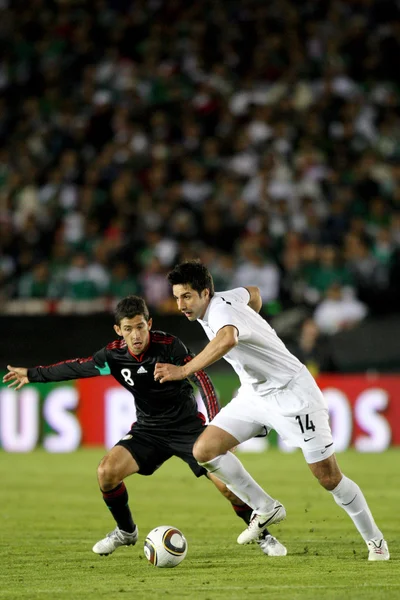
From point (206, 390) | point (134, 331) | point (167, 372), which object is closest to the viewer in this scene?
point (167, 372)

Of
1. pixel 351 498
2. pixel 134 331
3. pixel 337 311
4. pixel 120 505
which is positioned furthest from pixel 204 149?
pixel 351 498

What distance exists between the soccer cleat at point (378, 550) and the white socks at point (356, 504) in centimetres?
3

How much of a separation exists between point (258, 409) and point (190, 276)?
1.03 metres

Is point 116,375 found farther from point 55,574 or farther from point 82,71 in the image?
Answer: point 82,71

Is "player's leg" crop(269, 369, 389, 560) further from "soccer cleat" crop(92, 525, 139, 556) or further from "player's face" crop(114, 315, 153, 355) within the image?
"soccer cleat" crop(92, 525, 139, 556)

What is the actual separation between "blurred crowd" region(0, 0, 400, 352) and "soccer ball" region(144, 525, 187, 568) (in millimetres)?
9341

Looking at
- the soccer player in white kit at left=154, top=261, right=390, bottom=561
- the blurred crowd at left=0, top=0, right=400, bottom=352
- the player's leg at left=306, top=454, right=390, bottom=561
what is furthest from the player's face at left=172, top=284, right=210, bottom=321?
the blurred crowd at left=0, top=0, right=400, bottom=352

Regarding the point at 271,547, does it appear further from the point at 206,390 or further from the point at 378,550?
the point at 206,390

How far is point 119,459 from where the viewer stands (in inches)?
296

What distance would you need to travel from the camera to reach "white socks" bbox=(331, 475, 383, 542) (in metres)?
7.06

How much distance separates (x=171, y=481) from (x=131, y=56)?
1038 centimetres

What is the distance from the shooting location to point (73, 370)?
25.1 ft

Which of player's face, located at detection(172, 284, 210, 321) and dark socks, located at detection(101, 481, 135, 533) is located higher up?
player's face, located at detection(172, 284, 210, 321)

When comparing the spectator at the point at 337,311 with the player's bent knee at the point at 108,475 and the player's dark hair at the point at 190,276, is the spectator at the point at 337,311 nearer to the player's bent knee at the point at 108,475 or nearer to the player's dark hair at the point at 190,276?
the player's bent knee at the point at 108,475
